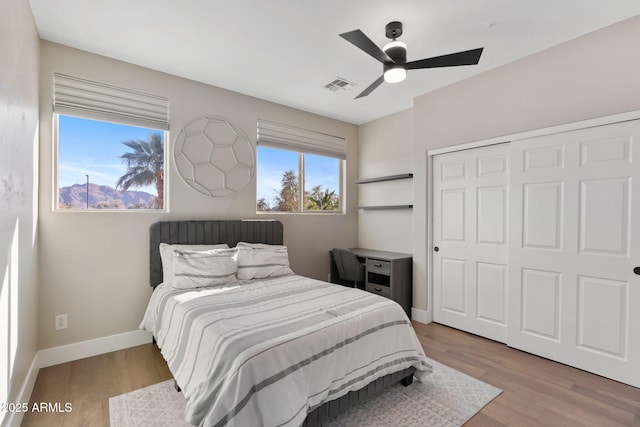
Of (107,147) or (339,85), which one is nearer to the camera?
(107,147)

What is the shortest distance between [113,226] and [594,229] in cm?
423

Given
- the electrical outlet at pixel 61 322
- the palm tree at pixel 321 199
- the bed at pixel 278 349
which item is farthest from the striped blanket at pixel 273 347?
the palm tree at pixel 321 199

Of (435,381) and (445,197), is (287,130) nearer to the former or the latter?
(445,197)

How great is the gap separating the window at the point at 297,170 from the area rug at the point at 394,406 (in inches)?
89.7

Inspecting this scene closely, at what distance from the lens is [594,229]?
2475 mm

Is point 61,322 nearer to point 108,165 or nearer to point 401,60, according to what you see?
point 108,165

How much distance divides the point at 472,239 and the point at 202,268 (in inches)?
111

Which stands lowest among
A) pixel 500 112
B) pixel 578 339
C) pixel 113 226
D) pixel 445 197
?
pixel 578 339

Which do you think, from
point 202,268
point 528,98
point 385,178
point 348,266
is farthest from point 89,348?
point 528,98

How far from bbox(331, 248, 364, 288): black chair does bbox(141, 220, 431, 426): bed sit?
1.22 metres

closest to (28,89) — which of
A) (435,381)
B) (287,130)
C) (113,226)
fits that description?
(113,226)

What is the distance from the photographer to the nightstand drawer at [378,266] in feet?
12.3

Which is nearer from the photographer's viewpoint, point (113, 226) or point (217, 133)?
point (113, 226)

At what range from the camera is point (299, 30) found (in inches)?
96.0
